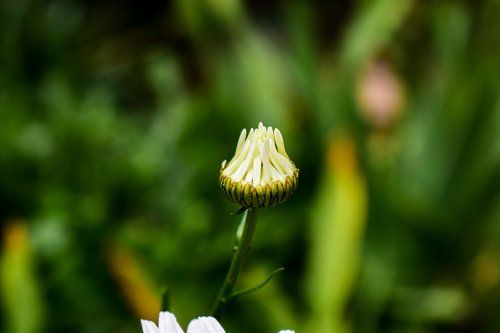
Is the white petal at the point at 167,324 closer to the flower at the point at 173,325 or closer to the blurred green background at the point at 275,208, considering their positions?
the flower at the point at 173,325

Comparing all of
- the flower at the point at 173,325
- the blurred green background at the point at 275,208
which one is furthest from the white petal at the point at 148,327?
the blurred green background at the point at 275,208

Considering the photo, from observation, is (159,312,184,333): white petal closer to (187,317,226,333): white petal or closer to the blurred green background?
(187,317,226,333): white petal

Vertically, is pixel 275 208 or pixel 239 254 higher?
pixel 275 208

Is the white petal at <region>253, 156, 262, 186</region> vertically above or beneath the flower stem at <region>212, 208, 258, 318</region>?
above

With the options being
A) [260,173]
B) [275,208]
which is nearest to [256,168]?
[260,173]

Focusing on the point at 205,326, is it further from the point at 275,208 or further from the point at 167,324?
the point at 275,208

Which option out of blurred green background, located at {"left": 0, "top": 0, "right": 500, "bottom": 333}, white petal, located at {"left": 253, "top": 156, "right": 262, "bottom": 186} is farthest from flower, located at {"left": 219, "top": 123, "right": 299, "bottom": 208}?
blurred green background, located at {"left": 0, "top": 0, "right": 500, "bottom": 333}
